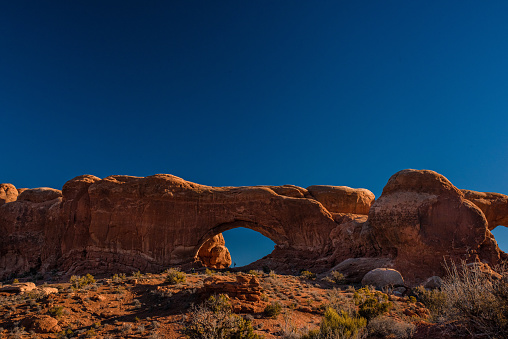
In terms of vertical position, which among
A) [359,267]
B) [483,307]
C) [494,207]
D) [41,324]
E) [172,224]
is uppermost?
[494,207]

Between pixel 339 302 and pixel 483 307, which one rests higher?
pixel 483 307

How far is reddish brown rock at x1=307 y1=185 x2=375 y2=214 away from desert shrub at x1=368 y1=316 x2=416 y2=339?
65.0 ft

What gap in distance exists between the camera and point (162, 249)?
24453 millimetres

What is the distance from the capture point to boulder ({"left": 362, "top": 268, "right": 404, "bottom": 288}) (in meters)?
14.1

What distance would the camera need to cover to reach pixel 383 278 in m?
14.5

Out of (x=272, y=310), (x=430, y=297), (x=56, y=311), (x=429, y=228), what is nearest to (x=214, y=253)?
(x=429, y=228)

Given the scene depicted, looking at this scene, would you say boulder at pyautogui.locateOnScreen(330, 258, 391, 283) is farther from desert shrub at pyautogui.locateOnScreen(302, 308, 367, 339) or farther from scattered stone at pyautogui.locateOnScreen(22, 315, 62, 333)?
scattered stone at pyautogui.locateOnScreen(22, 315, 62, 333)

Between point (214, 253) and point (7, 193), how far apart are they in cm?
2350

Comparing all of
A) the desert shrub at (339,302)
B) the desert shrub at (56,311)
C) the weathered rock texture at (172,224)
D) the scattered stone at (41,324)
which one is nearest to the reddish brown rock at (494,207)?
the weathered rock texture at (172,224)

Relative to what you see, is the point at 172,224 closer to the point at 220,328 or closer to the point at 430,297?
the point at 430,297

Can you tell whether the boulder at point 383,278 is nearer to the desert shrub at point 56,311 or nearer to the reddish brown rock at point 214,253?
the desert shrub at point 56,311

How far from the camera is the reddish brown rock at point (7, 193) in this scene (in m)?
33.3

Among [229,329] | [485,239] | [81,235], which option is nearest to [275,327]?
[229,329]

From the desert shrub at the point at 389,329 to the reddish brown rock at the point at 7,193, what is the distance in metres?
37.9
